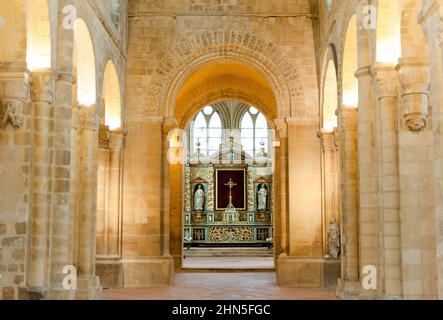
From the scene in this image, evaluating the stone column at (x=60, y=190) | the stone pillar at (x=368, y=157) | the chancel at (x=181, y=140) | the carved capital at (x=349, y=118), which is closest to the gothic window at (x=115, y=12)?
the chancel at (x=181, y=140)

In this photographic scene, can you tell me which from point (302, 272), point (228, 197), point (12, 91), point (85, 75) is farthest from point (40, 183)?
point (228, 197)

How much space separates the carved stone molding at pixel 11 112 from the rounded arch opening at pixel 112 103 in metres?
7.03

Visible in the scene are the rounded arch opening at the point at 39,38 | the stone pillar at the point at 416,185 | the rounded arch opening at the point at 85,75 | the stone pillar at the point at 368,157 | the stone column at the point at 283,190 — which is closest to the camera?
the stone pillar at the point at 416,185

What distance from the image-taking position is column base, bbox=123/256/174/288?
58.3ft

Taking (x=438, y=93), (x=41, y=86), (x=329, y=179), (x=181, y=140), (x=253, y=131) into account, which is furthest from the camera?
(x=253, y=131)

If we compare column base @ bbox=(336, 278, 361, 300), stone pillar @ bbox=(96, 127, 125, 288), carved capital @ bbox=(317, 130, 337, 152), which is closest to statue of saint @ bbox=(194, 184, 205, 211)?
stone pillar @ bbox=(96, 127, 125, 288)

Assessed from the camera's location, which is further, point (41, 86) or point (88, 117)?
point (88, 117)

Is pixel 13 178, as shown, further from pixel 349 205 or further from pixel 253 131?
pixel 253 131

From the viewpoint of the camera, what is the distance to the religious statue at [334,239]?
17.2 m

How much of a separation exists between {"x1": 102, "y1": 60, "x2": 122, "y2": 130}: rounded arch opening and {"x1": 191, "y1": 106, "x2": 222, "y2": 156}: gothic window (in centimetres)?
→ 1813

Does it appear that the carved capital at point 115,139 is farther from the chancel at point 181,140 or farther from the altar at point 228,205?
the altar at point 228,205

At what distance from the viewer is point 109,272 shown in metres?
17.5

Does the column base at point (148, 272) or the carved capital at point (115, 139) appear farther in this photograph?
the carved capital at point (115, 139)

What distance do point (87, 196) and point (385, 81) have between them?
7381mm
